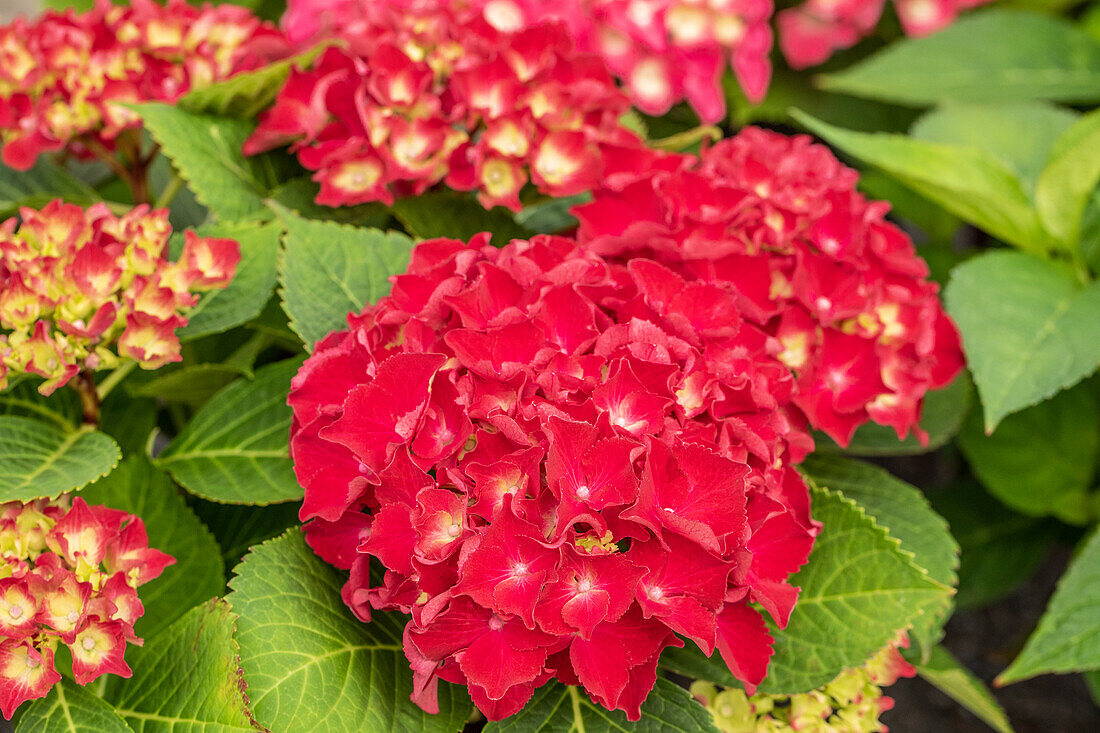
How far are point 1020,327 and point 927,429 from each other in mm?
115

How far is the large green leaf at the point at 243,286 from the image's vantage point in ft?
2.25

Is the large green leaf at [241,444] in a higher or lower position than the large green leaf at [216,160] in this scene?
lower

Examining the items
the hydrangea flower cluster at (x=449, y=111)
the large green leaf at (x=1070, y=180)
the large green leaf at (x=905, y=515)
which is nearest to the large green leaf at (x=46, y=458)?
the hydrangea flower cluster at (x=449, y=111)

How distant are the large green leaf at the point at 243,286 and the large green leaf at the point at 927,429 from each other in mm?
459

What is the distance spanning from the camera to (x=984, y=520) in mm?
1227

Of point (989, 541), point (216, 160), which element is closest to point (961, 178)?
point (989, 541)

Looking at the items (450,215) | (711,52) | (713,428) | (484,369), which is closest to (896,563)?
(713,428)

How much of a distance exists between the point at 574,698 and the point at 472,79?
17.7 inches

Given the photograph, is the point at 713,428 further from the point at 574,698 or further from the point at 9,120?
the point at 9,120

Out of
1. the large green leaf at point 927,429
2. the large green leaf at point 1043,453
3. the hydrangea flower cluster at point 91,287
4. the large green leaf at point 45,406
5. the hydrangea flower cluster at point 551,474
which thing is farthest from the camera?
the large green leaf at point 1043,453

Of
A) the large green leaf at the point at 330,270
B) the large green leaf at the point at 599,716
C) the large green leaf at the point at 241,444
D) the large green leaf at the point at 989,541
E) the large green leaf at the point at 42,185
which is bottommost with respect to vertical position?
the large green leaf at the point at 989,541

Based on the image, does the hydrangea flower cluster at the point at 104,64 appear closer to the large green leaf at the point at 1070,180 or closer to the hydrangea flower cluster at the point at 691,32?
the hydrangea flower cluster at the point at 691,32

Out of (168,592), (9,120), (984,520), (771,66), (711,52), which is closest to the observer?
(168,592)

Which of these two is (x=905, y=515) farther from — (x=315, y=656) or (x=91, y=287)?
(x=91, y=287)
